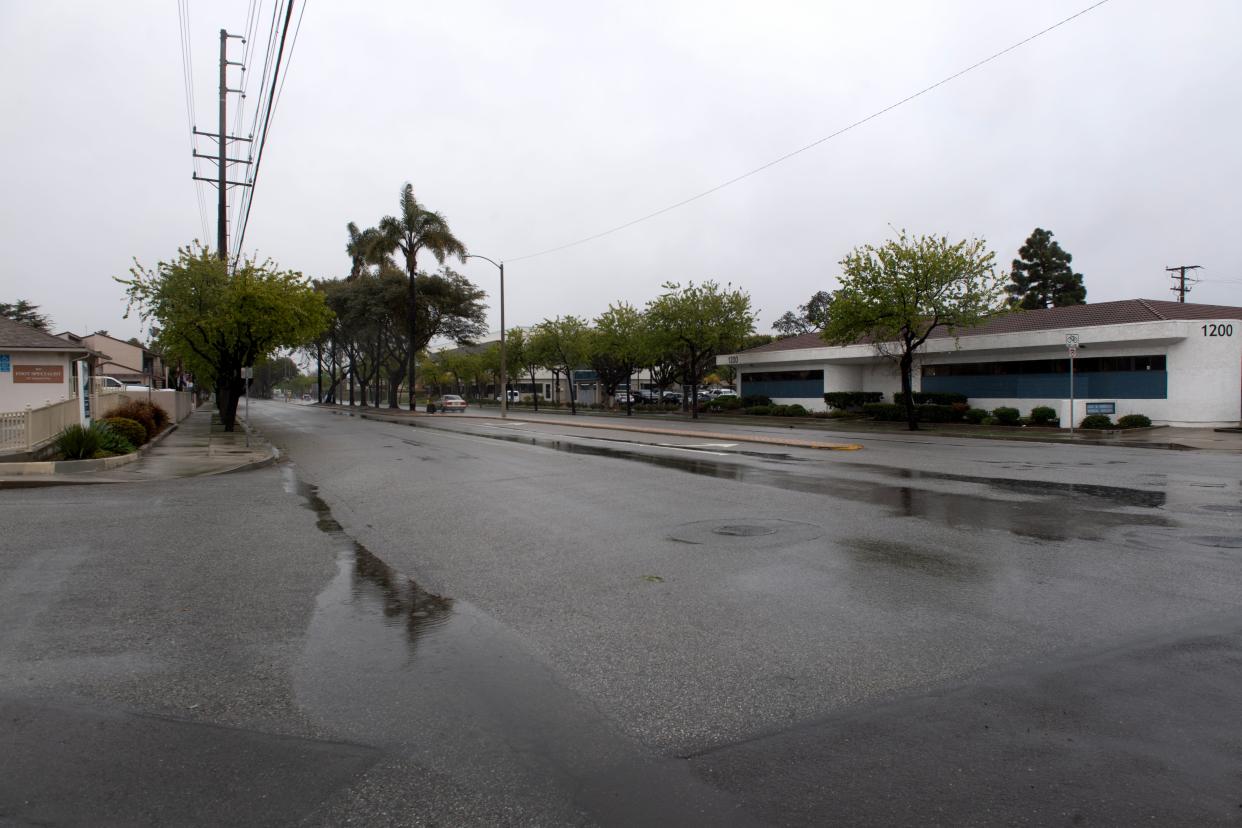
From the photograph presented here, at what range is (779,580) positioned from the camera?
7121 millimetres

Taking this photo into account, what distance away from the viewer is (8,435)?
53.5ft

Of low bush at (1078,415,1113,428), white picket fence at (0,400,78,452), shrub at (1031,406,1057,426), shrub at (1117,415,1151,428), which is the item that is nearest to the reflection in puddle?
white picket fence at (0,400,78,452)

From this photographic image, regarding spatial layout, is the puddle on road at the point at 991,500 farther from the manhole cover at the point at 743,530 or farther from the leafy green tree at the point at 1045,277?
the leafy green tree at the point at 1045,277

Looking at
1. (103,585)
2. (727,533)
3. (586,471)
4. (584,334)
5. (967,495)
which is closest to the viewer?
(103,585)

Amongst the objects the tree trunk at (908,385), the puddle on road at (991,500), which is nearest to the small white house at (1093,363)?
the tree trunk at (908,385)

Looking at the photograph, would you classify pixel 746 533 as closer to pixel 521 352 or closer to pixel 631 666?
pixel 631 666

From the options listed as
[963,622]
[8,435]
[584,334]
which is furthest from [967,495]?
[584,334]

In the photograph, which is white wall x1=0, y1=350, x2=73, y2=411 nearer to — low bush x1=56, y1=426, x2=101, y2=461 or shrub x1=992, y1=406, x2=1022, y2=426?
low bush x1=56, y1=426, x2=101, y2=461

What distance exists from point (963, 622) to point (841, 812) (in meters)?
2.99

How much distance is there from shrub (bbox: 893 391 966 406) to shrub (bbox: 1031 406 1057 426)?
4.96 metres

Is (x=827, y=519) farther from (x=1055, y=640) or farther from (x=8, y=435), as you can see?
(x=8, y=435)

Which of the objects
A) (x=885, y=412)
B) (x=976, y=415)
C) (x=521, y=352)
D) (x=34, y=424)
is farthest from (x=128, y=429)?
(x=521, y=352)

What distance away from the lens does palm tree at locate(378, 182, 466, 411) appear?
2138 inches

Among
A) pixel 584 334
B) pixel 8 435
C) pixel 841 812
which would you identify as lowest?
pixel 841 812
